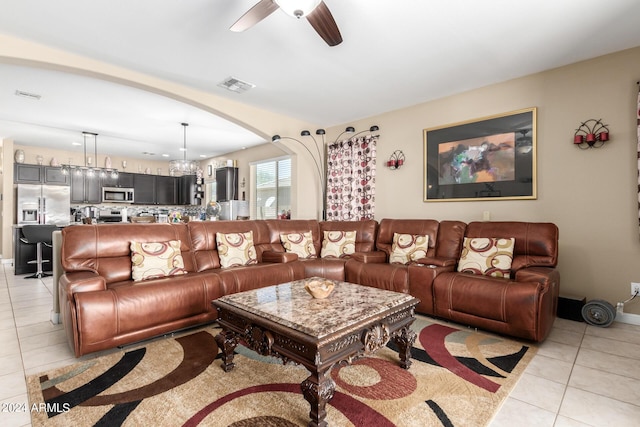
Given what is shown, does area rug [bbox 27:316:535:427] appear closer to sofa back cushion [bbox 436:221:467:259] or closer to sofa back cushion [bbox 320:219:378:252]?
sofa back cushion [bbox 436:221:467:259]

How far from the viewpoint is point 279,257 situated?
372 cm

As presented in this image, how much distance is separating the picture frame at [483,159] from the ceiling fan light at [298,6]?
2797 millimetres

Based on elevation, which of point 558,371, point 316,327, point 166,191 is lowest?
point 558,371

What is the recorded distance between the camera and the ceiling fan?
6.10 ft

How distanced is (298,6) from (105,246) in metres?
2.55

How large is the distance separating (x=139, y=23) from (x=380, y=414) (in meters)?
3.27

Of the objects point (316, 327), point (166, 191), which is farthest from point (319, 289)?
point (166, 191)

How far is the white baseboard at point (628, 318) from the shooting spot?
9.61 ft

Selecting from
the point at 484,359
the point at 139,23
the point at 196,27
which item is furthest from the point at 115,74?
the point at 484,359

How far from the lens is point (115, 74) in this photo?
3270 millimetres

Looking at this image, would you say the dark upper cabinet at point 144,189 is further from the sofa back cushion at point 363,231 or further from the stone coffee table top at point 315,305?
the stone coffee table top at point 315,305

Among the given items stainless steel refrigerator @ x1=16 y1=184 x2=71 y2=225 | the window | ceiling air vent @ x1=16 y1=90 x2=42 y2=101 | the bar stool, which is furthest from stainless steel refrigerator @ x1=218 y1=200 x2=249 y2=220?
ceiling air vent @ x1=16 y1=90 x2=42 y2=101

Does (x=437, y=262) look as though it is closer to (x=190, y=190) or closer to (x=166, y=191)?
(x=190, y=190)

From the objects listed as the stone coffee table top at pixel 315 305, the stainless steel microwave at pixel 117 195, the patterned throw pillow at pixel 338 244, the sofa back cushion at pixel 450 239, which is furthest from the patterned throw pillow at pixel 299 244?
the stainless steel microwave at pixel 117 195
